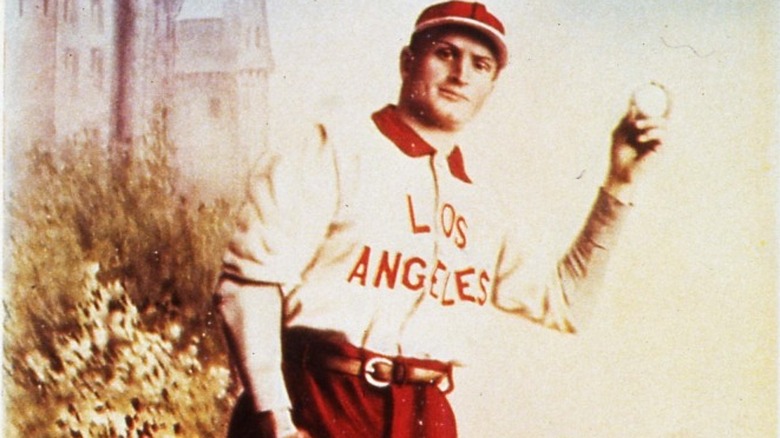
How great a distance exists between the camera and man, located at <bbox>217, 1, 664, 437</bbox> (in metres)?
1.45

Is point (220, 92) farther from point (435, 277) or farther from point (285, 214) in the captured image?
point (435, 277)

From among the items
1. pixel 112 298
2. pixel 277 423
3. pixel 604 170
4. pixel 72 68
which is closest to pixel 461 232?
pixel 604 170

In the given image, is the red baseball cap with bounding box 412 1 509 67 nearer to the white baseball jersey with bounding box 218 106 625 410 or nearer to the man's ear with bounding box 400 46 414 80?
the man's ear with bounding box 400 46 414 80

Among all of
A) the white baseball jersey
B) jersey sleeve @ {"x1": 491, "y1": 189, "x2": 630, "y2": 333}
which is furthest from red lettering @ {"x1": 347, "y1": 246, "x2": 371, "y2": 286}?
jersey sleeve @ {"x1": 491, "y1": 189, "x2": 630, "y2": 333}

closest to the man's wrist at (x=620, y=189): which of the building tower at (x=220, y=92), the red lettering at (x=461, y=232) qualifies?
the red lettering at (x=461, y=232)

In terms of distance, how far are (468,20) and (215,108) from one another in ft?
1.37

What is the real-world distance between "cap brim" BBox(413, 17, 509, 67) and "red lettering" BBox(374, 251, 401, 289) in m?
0.35

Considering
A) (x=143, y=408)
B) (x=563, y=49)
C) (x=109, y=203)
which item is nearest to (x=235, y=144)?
(x=109, y=203)

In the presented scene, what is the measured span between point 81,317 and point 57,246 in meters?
0.12

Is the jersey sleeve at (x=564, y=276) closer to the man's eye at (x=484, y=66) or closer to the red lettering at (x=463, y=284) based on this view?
the red lettering at (x=463, y=284)

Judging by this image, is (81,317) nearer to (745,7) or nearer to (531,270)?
(531,270)

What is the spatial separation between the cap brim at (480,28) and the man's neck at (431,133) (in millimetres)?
132

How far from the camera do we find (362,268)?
148cm

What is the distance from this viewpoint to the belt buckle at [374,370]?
1442 millimetres
